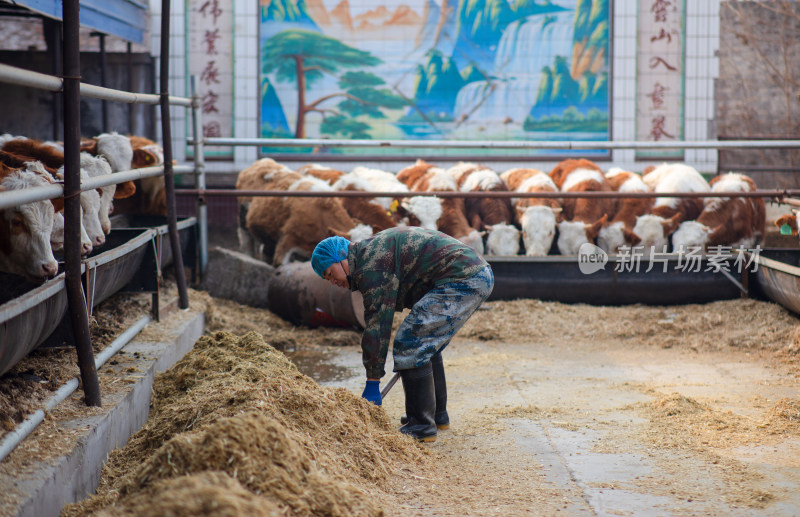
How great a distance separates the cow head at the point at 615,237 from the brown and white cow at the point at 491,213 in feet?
3.21

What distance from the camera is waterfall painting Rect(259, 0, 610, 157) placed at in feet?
40.6

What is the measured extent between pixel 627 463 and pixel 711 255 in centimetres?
425

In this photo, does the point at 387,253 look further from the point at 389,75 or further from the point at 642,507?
the point at 389,75

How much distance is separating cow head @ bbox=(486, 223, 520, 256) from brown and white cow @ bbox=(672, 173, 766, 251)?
1787 millimetres

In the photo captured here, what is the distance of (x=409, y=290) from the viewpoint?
4.32 metres

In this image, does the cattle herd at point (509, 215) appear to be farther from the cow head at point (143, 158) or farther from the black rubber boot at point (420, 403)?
the black rubber boot at point (420, 403)

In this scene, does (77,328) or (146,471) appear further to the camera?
(77,328)

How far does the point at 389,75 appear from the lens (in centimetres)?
1245

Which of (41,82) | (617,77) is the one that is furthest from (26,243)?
(617,77)

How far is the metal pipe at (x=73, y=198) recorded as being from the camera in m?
3.39

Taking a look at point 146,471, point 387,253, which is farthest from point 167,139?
point 146,471

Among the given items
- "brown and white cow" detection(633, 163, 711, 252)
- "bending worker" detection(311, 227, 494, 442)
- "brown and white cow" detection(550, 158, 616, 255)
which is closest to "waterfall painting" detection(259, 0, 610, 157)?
"brown and white cow" detection(550, 158, 616, 255)

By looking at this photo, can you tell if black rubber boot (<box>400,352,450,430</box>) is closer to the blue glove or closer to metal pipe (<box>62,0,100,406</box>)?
the blue glove

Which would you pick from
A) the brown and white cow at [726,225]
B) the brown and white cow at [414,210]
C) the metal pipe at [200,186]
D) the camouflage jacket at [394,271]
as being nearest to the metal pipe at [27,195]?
the camouflage jacket at [394,271]
